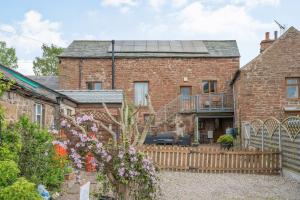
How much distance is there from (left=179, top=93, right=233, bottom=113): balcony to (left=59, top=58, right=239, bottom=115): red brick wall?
1146 millimetres

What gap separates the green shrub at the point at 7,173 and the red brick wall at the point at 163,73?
2084cm

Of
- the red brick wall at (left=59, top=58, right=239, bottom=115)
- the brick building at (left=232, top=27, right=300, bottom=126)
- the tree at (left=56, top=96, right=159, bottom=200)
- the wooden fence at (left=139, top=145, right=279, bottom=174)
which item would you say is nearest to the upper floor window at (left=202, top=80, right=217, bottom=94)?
the red brick wall at (left=59, top=58, right=239, bottom=115)

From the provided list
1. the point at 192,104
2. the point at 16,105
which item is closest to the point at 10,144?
the point at 16,105

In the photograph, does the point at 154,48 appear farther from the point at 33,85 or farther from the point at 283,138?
the point at 283,138

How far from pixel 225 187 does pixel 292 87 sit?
14442 mm

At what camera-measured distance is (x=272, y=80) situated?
2281 centimetres

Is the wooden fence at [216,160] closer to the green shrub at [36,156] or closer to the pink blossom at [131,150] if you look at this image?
the green shrub at [36,156]

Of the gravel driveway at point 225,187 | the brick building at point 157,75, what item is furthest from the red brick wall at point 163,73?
the gravel driveway at point 225,187

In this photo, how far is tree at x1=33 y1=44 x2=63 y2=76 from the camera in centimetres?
4903

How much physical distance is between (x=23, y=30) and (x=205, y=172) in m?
23.3

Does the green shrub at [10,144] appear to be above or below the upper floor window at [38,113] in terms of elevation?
below

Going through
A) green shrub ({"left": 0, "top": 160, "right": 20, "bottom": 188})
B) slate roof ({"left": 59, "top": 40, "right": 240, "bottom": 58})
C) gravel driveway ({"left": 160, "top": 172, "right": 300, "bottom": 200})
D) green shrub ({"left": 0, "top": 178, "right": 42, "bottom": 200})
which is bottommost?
gravel driveway ({"left": 160, "top": 172, "right": 300, "bottom": 200})

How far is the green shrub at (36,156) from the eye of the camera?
7.70 metres

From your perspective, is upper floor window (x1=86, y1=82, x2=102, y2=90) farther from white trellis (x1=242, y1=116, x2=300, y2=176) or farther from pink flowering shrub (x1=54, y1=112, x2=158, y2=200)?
pink flowering shrub (x1=54, y1=112, x2=158, y2=200)
